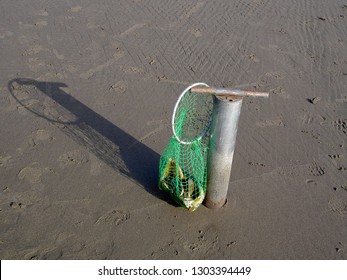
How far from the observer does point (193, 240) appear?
13.8ft

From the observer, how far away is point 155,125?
569cm

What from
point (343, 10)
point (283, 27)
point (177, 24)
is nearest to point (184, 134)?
point (177, 24)

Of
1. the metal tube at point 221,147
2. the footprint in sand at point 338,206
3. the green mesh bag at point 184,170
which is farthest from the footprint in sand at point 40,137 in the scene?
the footprint in sand at point 338,206

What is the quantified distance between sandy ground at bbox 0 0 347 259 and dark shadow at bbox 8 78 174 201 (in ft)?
0.07

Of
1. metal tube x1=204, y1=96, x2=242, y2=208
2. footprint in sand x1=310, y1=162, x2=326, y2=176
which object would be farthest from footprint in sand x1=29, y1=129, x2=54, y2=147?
footprint in sand x1=310, y1=162, x2=326, y2=176

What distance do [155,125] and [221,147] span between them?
192cm

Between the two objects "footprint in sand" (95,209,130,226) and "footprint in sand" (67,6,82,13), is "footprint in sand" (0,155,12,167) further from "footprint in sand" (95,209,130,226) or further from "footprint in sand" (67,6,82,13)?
"footprint in sand" (67,6,82,13)

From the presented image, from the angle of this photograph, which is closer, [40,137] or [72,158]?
[72,158]

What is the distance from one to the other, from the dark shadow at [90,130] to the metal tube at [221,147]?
2.06ft

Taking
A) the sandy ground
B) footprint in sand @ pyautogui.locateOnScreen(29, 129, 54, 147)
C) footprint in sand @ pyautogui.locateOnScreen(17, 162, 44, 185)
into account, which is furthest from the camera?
footprint in sand @ pyautogui.locateOnScreen(29, 129, 54, 147)

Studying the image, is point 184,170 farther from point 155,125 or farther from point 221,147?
point 155,125

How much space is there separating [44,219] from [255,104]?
349 cm

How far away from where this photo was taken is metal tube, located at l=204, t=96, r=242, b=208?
366cm

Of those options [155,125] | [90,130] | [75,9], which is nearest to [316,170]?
[155,125]
